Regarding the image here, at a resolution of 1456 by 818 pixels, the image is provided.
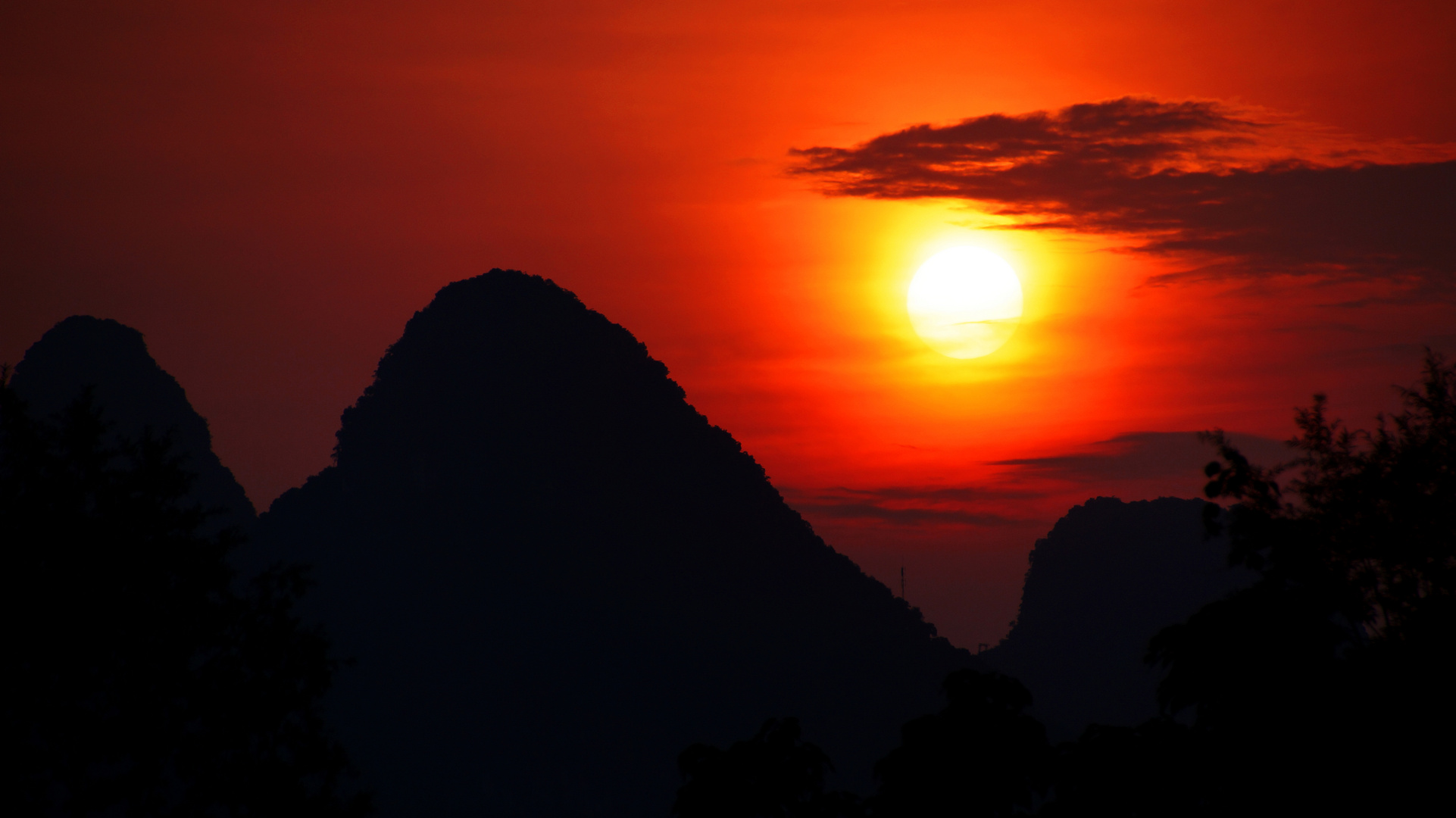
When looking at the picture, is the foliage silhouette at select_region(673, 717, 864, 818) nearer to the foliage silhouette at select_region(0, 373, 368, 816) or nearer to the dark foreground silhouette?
the dark foreground silhouette

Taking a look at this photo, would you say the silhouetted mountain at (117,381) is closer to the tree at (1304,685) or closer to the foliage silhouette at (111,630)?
the foliage silhouette at (111,630)

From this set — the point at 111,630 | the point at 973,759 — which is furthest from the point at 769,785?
the point at 111,630

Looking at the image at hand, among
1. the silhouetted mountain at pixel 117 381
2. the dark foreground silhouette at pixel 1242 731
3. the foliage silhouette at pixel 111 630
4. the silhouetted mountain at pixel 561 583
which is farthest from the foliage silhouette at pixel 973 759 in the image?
the silhouetted mountain at pixel 117 381

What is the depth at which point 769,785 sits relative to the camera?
15719 millimetres

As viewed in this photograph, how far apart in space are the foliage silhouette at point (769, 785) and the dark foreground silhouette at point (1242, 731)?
4cm

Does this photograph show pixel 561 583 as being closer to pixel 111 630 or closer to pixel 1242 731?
pixel 111 630

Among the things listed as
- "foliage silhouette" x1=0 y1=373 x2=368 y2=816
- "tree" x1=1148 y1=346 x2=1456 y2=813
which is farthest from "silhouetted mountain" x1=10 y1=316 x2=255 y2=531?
"tree" x1=1148 y1=346 x2=1456 y2=813

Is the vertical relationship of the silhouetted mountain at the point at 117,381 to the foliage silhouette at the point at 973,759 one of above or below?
above

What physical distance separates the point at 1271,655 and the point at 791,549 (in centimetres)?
16339

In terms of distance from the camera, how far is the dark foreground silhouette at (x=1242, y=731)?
14.3 m

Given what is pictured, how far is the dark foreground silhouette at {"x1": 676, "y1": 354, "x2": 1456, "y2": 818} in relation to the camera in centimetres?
1427

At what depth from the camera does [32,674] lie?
22016 mm

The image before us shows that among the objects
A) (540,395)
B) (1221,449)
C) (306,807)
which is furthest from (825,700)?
(1221,449)

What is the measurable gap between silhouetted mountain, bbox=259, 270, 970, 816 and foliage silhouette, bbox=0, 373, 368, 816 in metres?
124
